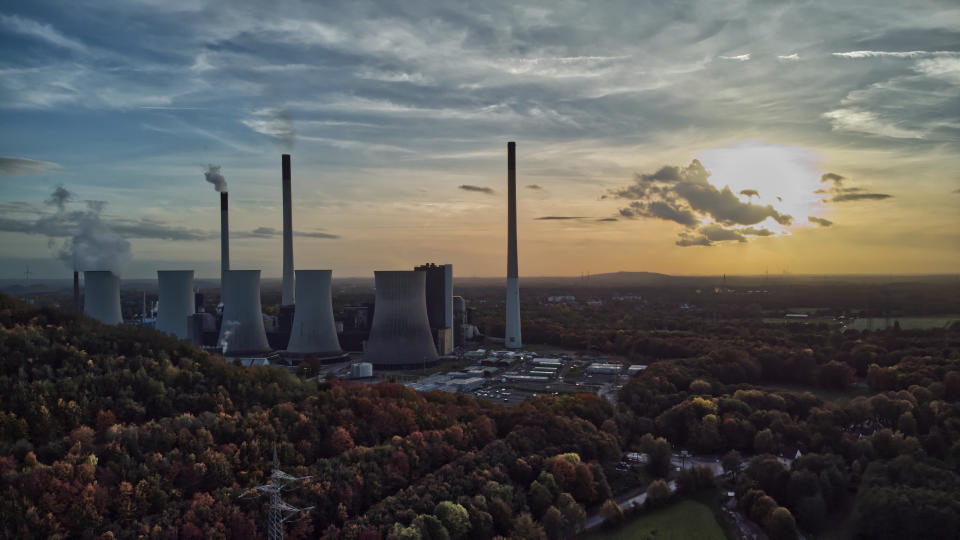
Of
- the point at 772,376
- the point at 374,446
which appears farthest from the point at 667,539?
the point at 772,376

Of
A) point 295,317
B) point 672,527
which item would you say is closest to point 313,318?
point 295,317

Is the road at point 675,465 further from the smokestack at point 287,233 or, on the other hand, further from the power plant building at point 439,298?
the smokestack at point 287,233

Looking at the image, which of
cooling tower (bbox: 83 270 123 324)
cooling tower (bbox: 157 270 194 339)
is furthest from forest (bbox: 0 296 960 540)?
cooling tower (bbox: 157 270 194 339)

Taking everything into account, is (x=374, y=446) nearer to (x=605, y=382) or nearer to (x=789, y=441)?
(x=789, y=441)

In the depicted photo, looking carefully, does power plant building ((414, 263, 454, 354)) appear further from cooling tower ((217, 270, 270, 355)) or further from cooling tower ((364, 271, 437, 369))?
cooling tower ((217, 270, 270, 355))

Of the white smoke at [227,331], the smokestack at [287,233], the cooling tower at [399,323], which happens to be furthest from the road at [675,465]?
the smokestack at [287,233]

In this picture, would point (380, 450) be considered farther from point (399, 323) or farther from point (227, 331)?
point (227, 331)
